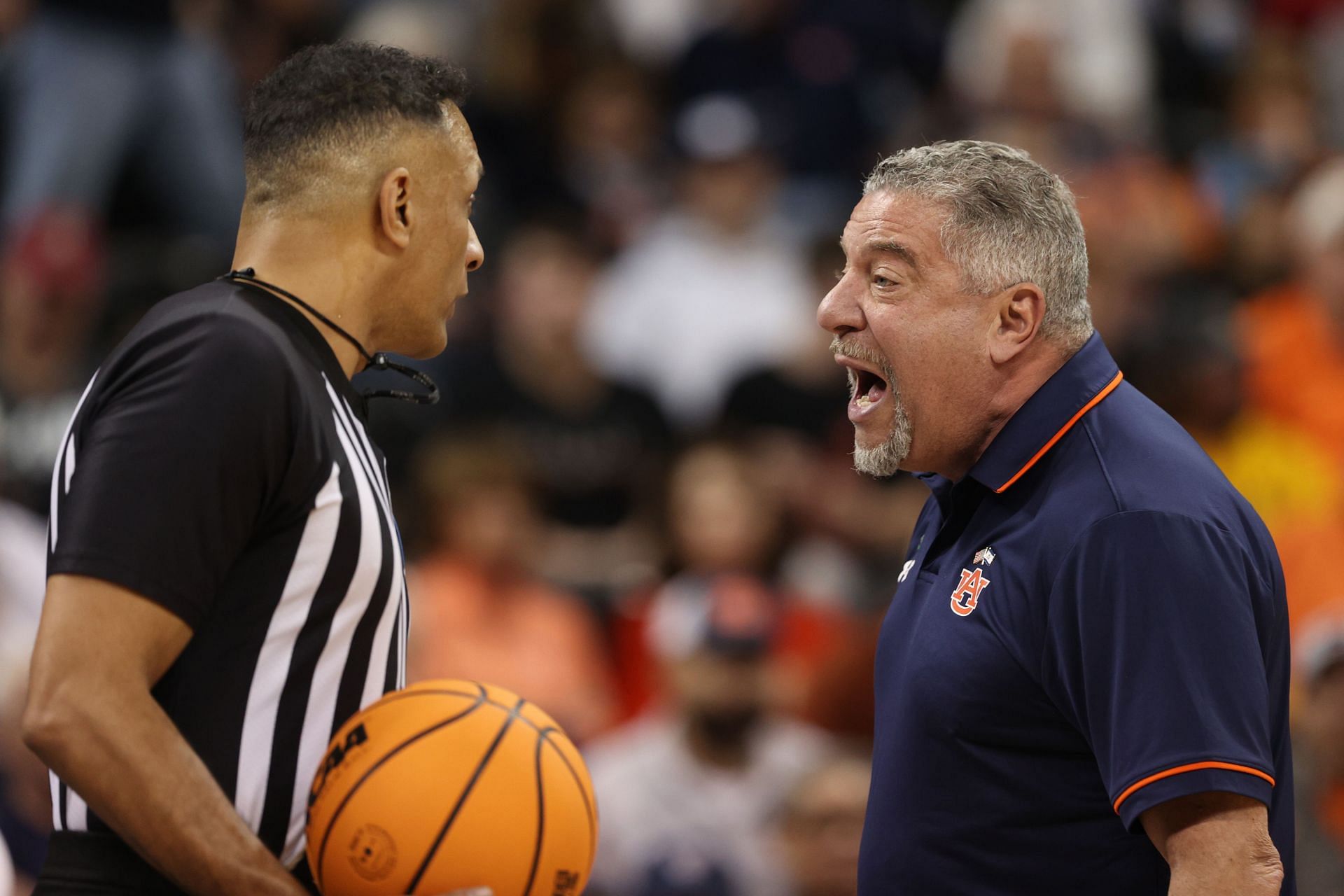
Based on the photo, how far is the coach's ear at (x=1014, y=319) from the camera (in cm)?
308

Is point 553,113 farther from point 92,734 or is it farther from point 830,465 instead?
point 92,734

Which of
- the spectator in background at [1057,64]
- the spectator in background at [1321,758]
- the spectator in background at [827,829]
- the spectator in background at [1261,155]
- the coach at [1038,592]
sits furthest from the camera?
the spectator in background at [1057,64]

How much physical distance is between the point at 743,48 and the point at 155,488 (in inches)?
304

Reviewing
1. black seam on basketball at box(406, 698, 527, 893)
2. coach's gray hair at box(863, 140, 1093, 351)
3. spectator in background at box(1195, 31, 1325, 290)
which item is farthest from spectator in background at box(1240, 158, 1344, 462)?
black seam on basketball at box(406, 698, 527, 893)

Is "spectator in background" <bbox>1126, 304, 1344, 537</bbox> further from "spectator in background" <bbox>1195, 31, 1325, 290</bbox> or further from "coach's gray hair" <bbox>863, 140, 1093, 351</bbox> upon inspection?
"coach's gray hair" <bbox>863, 140, 1093, 351</bbox>

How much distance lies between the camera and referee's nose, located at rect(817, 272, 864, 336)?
3238 millimetres

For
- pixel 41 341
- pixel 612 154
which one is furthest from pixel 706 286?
pixel 41 341

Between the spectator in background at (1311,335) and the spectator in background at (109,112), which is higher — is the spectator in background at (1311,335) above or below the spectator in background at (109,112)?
below

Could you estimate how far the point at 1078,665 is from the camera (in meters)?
2.72

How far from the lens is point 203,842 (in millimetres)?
2564

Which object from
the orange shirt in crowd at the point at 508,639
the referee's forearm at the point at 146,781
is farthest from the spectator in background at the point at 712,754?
the referee's forearm at the point at 146,781

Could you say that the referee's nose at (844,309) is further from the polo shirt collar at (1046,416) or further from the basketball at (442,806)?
the basketball at (442,806)

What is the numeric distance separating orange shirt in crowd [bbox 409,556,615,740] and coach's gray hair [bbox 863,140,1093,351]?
3.85 metres

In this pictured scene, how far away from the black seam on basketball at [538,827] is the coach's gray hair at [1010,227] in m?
1.17
